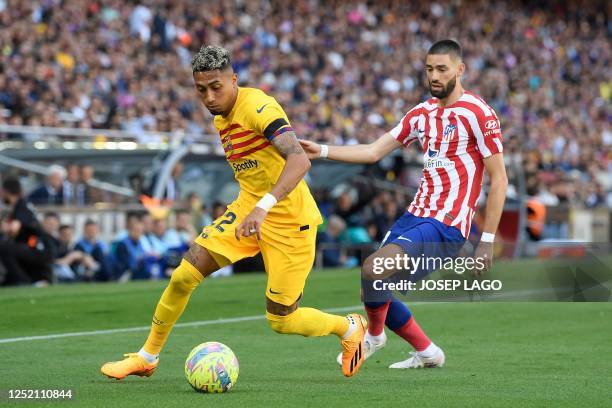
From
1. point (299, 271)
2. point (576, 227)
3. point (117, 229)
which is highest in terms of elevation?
point (299, 271)

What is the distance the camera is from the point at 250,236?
792cm

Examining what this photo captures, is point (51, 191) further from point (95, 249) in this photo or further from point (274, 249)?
point (274, 249)

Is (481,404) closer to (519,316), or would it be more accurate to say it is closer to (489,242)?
(489,242)

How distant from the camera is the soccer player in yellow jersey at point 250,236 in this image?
777cm

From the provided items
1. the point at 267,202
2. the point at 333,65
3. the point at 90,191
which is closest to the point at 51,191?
the point at 90,191

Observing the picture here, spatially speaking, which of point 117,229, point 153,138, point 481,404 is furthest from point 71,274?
point 481,404

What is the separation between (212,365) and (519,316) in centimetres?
653

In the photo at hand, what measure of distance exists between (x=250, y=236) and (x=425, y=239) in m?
1.23

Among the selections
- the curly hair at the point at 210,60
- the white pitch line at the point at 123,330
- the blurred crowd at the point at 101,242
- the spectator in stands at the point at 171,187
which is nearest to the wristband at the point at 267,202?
the curly hair at the point at 210,60

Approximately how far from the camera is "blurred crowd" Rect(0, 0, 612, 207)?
22.6m

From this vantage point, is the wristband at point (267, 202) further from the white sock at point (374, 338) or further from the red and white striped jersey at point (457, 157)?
the white sock at point (374, 338)

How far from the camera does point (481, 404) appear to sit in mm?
6984

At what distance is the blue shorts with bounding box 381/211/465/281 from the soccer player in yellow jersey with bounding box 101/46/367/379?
0.62 meters

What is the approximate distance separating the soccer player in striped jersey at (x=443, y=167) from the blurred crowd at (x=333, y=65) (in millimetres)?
12696
